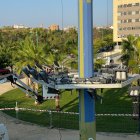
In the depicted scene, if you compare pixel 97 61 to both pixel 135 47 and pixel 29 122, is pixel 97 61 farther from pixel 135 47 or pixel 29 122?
pixel 29 122

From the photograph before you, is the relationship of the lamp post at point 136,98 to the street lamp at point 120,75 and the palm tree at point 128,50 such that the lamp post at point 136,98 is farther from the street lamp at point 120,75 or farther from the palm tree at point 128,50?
the palm tree at point 128,50

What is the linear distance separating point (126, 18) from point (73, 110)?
92201 millimetres

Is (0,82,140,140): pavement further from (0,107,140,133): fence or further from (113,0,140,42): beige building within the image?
(113,0,140,42): beige building

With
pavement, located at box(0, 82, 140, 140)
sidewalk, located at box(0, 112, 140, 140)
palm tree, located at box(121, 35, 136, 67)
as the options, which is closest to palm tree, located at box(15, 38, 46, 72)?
palm tree, located at box(121, 35, 136, 67)

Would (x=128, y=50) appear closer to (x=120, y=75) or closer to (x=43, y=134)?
(x=43, y=134)

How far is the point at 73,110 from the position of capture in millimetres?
27578

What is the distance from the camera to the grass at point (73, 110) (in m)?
22.1

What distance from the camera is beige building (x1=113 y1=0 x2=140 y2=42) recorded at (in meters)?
113

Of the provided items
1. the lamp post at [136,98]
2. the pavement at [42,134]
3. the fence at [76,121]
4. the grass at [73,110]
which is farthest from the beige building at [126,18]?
the pavement at [42,134]

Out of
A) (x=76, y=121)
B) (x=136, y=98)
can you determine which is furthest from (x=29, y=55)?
(x=136, y=98)

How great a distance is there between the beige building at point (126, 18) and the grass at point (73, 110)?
3164 inches

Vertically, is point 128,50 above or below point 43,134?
above

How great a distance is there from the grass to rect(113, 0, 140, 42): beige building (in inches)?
3164

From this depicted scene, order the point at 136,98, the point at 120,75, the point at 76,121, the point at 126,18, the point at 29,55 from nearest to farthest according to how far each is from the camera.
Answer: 1. the point at 120,75
2. the point at 136,98
3. the point at 76,121
4. the point at 29,55
5. the point at 126,18
